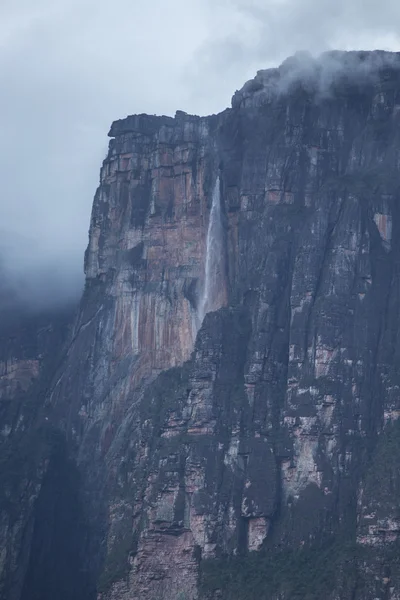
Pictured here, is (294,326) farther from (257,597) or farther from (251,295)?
(257,597)

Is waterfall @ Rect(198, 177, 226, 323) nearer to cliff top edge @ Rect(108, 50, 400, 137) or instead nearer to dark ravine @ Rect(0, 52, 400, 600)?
dark ravine @ Rect(0, 52, 400, 600)

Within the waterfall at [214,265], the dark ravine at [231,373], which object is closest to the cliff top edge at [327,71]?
the dark ravine at [231,373]

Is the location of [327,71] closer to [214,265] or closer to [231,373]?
[214,265]

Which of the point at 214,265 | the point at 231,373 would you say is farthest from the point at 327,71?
the point at 231,373

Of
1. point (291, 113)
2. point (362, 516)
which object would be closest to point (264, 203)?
point (291, 113)

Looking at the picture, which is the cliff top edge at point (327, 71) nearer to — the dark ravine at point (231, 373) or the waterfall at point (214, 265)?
the dark ravine at point (231, 373)

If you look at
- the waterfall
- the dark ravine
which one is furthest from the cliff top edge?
the waterfall
